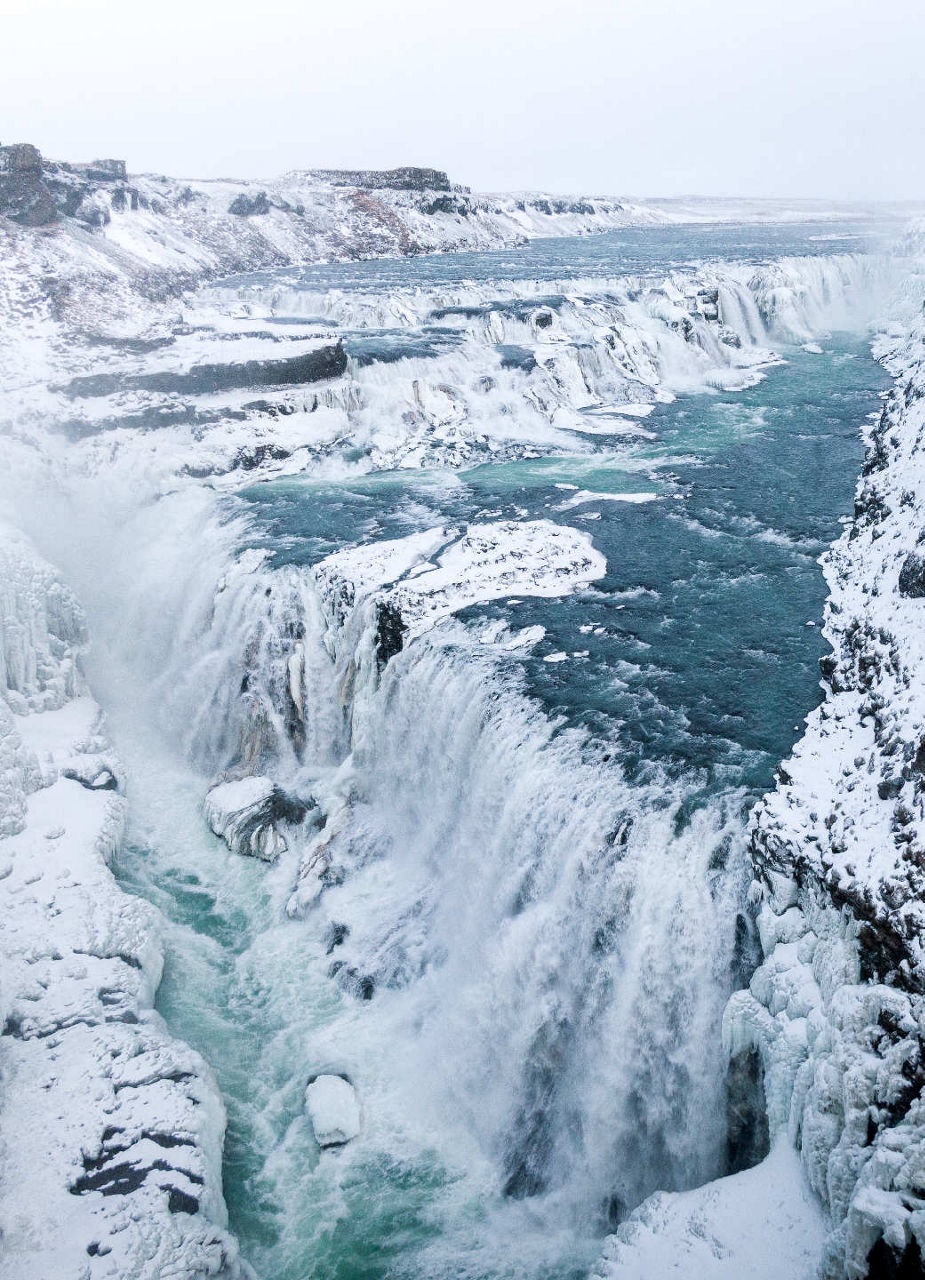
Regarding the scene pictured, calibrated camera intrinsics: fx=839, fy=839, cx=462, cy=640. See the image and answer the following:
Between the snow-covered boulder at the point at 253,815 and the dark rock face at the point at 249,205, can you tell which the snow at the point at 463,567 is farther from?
the dark rock face at the point at 249,205

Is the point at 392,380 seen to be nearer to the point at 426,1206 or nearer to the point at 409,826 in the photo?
the point at 409,826

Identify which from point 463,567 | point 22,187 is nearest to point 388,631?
point 463,567

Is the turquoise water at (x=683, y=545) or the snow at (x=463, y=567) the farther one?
the snow at (x=463, y=567)

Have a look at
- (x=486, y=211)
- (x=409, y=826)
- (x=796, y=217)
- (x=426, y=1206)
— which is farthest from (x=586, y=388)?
(x=796, y=217)

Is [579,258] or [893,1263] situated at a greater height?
[579,258]

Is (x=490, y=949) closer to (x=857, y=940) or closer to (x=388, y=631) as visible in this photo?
(x=857, y=940)

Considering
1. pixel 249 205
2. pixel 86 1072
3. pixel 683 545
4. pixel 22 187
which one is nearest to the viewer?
Answer: pixel 86 1072

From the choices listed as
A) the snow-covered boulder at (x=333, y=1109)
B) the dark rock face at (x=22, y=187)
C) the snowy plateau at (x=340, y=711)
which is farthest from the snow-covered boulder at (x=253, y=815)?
the dark rock face at (x=22, y=187)
